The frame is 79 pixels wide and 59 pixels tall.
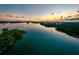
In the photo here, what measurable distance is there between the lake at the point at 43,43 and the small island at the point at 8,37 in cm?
4

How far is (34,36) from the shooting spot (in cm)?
157

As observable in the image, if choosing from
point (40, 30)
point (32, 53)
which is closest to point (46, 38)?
point (40, 30)

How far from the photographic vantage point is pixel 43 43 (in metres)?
1.57

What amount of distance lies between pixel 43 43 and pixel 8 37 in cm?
36

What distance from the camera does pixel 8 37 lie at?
1.57 meters

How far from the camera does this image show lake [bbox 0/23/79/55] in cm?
155

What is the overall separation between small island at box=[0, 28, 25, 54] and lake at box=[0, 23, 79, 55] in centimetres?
4

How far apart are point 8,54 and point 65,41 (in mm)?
582

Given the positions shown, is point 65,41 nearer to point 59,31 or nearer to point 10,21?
point 59,31

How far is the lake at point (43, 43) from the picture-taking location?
1.55 meters

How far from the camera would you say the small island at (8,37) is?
60.7 inches

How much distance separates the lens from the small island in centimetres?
154

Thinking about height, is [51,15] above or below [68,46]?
above
